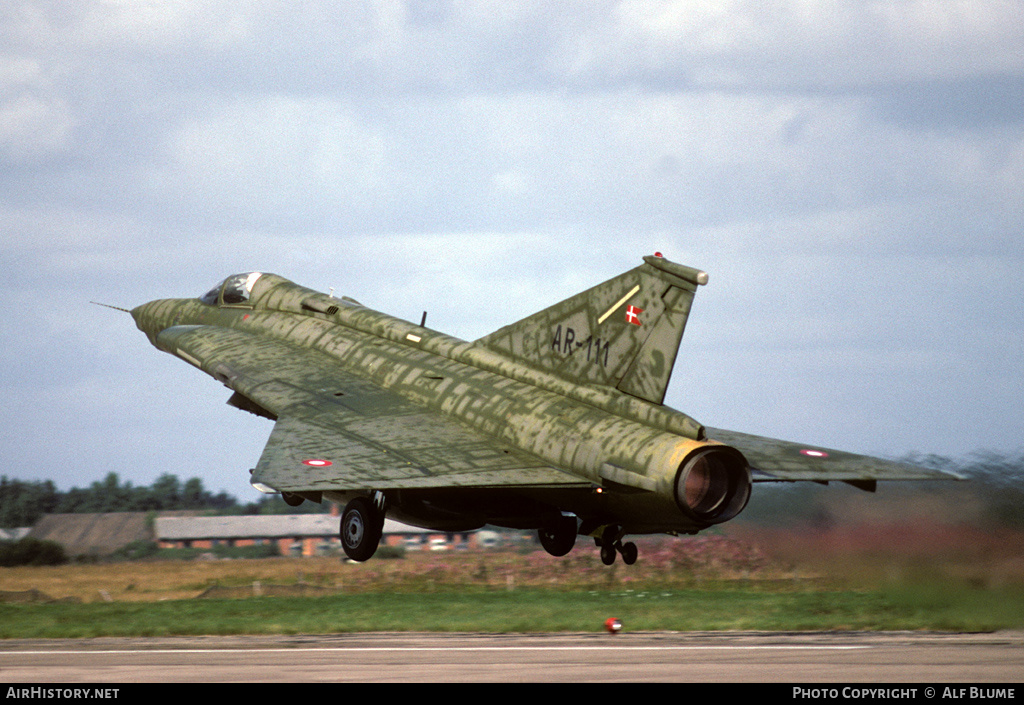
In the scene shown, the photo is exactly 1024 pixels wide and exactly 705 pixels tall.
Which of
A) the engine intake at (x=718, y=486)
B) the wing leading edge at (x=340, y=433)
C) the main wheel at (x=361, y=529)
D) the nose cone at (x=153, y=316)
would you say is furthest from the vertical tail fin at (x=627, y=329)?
the nose cone at (x=153, y=316)

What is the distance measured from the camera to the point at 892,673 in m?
29.2

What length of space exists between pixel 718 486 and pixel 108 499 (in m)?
55.9

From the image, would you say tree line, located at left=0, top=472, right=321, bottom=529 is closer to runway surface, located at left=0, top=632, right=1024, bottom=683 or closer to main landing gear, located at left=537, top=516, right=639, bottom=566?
runway surface, located at left=0, top=632, right=1024, bottom=683

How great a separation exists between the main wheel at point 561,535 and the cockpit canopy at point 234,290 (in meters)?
11.0

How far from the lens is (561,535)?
19328 mm

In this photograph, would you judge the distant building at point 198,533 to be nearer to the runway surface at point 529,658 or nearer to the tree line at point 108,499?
the tree line at point 108,499

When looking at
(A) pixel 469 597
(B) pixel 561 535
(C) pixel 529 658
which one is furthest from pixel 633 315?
(A) pixel 469 597

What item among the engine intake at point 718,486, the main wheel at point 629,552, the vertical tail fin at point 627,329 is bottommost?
the main wheel at point 629,552

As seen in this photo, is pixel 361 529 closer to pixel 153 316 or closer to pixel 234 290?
pixel 234 290

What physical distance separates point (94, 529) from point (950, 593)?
147ft

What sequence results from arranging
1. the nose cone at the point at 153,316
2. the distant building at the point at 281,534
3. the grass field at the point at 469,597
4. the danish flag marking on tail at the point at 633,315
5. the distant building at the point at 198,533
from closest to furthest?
the danish flag marking on tail at the point at 633,315 → the nose cone at the point at 153,316 → the grass field at the point at 469,597 → the distant building at the point at 198,533 → the distant building at the point at 281,534

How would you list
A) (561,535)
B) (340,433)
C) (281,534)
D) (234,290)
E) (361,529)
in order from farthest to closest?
(281,534)
(234,290)
(340,433)
(561,535)
(361,529)

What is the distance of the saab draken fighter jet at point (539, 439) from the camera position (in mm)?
17219
